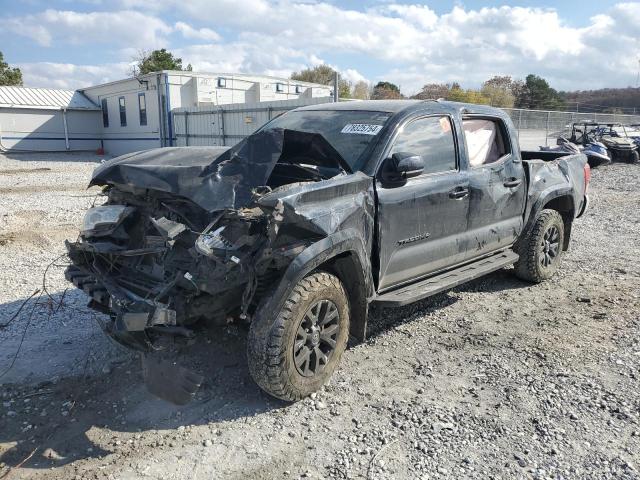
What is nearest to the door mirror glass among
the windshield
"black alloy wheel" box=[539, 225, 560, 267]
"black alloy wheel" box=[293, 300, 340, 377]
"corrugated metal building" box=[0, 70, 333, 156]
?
the windshield

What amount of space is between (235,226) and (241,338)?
1.47m

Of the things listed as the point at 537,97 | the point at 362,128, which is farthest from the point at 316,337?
the point at 537,97

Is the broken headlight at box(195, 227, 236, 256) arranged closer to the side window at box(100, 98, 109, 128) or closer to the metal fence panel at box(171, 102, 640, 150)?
the metal fence panel at box(171, 102, 640, 150)

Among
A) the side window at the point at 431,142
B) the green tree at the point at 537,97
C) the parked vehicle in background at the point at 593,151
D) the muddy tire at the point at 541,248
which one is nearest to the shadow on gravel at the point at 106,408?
the side window at the point at 431,142

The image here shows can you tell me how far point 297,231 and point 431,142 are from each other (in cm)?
175

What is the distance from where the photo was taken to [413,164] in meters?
3.88

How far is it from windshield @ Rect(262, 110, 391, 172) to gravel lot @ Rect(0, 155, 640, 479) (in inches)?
64.7

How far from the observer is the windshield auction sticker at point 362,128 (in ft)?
13.9

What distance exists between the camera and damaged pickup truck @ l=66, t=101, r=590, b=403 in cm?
331

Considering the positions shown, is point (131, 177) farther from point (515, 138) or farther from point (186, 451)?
point (515, 138)

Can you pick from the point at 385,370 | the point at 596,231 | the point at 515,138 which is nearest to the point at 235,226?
the point at 385,370

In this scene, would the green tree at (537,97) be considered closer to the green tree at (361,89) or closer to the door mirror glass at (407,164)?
the green tree at (361,89)

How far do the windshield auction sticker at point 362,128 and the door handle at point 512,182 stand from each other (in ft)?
5.57

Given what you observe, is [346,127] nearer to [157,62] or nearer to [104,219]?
[104,219]
